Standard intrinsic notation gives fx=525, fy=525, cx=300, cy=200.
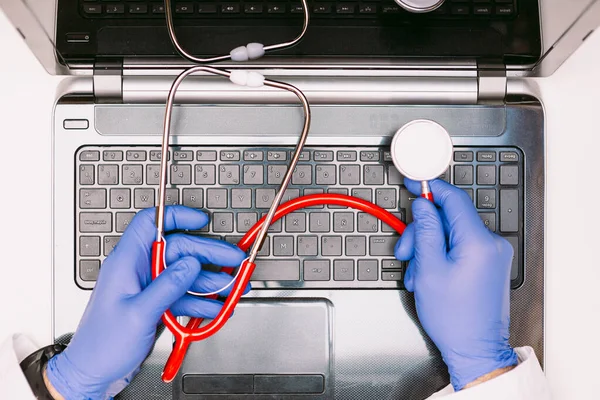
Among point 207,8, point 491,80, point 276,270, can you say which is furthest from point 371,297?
point 207,8

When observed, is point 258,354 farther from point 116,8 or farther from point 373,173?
point 116,8

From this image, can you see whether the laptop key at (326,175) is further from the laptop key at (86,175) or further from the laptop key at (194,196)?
the laptop key at (86,175)

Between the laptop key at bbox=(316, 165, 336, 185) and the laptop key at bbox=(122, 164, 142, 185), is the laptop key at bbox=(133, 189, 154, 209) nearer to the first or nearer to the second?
the laptop key at bbox=(122, 164, 142, 185)

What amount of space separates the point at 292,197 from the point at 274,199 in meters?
0.07

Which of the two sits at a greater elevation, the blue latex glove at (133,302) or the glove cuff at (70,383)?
the blue latex glove at (133,302)

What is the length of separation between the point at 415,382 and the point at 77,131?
635mm

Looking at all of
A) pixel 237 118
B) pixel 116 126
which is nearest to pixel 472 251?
pixel 237 118

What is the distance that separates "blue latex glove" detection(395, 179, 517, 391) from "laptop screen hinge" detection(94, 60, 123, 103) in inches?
17.8

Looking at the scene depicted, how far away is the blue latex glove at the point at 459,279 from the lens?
29.3 inches

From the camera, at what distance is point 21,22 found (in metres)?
0.73

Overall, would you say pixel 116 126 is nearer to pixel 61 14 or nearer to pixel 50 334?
pixel 61 14

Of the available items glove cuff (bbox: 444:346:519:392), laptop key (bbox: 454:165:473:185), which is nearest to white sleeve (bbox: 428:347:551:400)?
glove cuff (bbox: 444:346:519:392)

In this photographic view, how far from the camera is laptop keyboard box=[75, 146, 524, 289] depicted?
79 centimetres

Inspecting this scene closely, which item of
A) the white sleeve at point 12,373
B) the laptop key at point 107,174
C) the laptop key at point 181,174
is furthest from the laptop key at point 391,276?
the white sleeve at point 12,373
